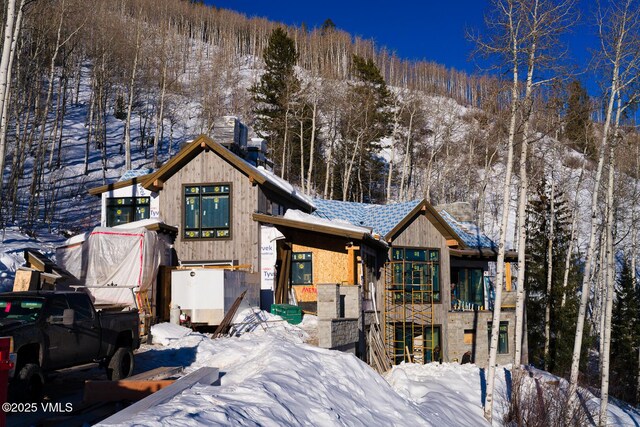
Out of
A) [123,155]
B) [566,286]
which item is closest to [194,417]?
[566,286]

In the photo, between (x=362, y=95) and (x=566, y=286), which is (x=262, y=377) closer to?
(x=566, y=286)

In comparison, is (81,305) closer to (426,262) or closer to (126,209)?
(126,209)

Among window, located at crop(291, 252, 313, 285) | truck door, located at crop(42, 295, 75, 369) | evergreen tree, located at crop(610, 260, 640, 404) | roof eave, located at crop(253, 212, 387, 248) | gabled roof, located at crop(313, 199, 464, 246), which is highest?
gabled roof, located at crop(313, 199, 464, 246)

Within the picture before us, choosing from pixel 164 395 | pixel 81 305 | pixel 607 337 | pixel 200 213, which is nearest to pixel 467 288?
pixel 607 337

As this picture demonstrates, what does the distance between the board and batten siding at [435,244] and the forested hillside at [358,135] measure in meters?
3.73

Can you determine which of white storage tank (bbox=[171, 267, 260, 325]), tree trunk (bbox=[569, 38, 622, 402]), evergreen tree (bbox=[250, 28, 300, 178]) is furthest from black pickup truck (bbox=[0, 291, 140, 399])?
evergreen tree (bbox=[250, 28, 300, 178])

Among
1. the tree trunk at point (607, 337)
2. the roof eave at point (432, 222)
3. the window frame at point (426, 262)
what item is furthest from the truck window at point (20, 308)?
the window frame at point (426, 262)

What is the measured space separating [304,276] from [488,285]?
11.4 meters

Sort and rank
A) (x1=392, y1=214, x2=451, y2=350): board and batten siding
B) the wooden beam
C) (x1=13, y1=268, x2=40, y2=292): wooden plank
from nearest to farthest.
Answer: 1. (x1=13, y1=268, x2=40, y2=292): wooden plank
2. the wooden beam
3. (x1=392, y1=214, x2=451, y2=350): board and batten siding

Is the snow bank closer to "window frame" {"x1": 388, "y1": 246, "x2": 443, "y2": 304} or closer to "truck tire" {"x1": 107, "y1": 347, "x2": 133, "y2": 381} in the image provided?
"truck tire" {"x1": 107, "y1": 347, "x2": 133, "y2": 381}

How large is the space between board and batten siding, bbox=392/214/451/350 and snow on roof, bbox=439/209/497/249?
179 cm

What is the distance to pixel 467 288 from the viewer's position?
99.5ft

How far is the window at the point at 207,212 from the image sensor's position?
25.0 metres

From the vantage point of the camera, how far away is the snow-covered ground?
8.88 m
